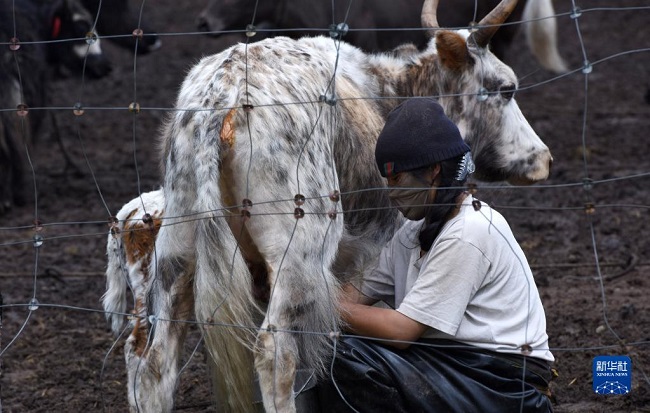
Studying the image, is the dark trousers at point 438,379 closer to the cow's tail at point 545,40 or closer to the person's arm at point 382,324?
the person's arm at point 382,324

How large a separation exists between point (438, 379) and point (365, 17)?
5633 millimetres

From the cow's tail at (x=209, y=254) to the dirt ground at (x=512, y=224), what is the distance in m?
0.23

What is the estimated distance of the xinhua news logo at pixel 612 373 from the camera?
3555 millimetres

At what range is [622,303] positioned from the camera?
19.0 ft

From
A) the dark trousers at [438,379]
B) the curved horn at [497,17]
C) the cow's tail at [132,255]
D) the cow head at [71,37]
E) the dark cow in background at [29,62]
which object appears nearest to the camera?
the dark trousers at [438,379]

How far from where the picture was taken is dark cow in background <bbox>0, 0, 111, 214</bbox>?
849 cm

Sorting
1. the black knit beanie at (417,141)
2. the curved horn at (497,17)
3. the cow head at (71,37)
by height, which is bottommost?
the black knit beanie at (417,141)

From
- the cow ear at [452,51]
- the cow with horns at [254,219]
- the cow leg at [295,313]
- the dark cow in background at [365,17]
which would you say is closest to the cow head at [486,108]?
the cow ear at [452,51]

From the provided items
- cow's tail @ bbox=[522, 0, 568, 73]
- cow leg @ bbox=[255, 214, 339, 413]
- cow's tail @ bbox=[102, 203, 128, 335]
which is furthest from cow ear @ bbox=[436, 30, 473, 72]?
cow's tail @ bbox=[522, 0, 568, 73]

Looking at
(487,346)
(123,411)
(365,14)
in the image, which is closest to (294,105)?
(487,346)

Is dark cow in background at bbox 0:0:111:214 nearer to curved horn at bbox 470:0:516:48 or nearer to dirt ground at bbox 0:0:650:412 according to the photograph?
dirt ground at bbox 0:0:650:412

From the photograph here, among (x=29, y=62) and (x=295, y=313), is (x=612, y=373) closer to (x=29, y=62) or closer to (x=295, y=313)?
(x=295, y=313)

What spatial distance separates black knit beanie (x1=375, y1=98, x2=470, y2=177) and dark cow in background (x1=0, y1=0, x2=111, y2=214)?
5.38 m

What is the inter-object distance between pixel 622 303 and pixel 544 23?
416 cm
